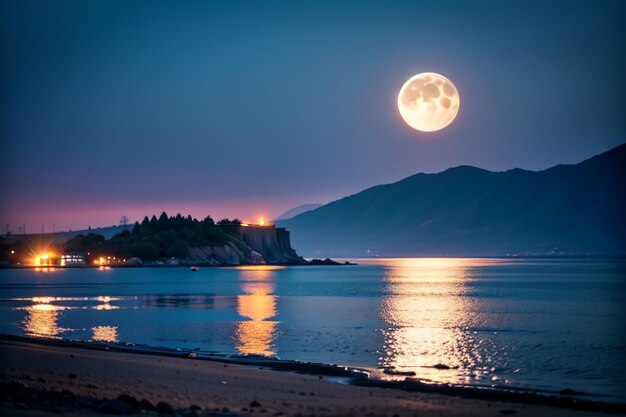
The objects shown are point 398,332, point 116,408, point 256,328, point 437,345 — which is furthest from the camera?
point 256,328

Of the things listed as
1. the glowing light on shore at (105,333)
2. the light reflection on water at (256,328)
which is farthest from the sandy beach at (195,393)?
the glowing light on shore at (105,333)

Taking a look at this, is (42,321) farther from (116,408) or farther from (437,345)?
(116,408)

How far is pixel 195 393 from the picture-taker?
1870 centimetres

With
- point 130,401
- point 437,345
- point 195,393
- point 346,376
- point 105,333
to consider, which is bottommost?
point 437,345

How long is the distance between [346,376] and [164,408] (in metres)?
9.89

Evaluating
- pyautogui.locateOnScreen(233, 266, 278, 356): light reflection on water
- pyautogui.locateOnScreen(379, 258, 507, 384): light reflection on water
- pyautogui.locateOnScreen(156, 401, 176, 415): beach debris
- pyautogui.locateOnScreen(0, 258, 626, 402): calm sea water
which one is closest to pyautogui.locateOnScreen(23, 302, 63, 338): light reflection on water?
pyautogui.locateOnScreen(0, 258, 626, 402): calm sea water

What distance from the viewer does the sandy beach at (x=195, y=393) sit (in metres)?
15.6

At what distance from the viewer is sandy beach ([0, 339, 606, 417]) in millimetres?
15633

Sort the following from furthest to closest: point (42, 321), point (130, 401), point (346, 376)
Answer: point (42, 321) → point (346, 376) → point (130, 401)

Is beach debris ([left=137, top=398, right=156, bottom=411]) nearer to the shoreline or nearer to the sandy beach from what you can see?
the sandy beach

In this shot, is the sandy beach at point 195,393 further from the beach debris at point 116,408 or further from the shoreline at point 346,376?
the shoreline at point 346,376

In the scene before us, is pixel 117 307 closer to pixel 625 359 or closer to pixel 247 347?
pixel 247 347

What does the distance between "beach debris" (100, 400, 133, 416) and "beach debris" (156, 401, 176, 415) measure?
618 mm

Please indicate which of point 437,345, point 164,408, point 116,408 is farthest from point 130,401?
point 437,345
